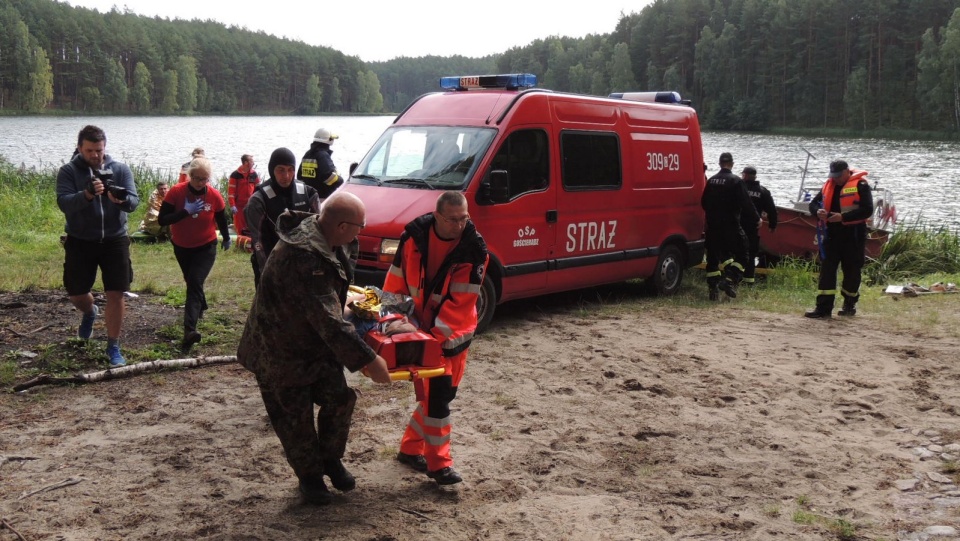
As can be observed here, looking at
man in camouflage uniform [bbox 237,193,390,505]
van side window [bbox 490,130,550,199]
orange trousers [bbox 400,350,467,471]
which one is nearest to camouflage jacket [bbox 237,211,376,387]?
man in camouflage uniform [bbox 237,193,390,505]

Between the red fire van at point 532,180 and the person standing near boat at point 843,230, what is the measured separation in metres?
1.94

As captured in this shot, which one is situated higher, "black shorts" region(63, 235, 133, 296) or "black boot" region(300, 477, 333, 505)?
"black shorts" region(63, 235, 133, 296)

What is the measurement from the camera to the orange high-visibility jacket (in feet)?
15.5

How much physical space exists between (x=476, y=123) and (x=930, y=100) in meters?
61.2

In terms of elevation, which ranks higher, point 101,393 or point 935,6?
point 935,6

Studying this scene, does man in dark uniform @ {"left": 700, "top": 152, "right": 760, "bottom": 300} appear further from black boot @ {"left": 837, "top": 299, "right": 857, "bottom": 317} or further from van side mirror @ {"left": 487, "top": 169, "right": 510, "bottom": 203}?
van side mirror @ {"left": 487, "top": 169, "right": 510, "bottom": 203}

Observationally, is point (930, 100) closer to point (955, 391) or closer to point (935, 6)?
point (935, 6)

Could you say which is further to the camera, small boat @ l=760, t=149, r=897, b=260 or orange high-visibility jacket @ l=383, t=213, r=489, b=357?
small boat @ l=760, t=149, r=897, b=260

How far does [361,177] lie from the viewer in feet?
30.4

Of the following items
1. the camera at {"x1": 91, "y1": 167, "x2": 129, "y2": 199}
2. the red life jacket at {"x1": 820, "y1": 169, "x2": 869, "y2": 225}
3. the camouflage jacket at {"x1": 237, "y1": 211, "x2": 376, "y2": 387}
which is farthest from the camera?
the red life jacket at {"x1": 820, "y1": 169, "x2": 869, "y2": 225}

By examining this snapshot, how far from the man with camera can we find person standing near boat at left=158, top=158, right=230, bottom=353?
0.50m

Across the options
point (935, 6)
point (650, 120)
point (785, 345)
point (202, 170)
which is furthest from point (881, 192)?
point (935, 6)

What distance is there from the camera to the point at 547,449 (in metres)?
5.58

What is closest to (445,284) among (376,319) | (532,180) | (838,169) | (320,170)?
(376,319)
